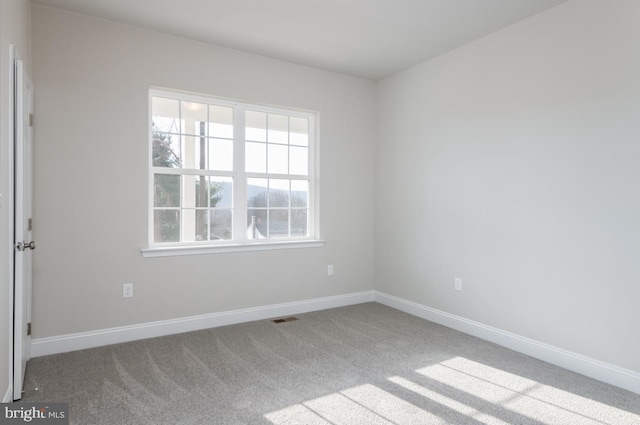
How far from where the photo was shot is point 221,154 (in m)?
4.02

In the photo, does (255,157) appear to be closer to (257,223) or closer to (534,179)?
Answer: (257,223)

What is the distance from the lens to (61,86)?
10.5ft

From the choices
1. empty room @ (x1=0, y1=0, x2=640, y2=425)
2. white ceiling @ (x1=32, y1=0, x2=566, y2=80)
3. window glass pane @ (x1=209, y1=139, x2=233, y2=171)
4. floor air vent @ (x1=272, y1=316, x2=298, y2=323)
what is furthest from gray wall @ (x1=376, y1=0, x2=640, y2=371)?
window glass pane @ (x1=209, y1=139, x2=233, y2=171)

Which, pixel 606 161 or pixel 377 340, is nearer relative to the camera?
pixel 606 161

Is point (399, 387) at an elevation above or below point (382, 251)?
below

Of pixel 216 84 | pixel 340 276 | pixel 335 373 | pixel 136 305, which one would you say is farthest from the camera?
pixel 340 276

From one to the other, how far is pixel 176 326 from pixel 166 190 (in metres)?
1.30

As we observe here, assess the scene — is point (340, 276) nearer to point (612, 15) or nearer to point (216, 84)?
point (216, 84)

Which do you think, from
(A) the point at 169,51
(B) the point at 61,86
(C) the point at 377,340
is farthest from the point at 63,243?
(C) the point at 377,340

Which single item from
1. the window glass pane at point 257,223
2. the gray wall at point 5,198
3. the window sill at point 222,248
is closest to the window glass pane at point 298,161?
the window glass pane at point 257,223

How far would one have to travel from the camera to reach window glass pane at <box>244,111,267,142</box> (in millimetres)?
4188

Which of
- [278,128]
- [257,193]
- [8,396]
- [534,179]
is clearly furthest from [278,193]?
[8,396]

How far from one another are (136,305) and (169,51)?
2.37m

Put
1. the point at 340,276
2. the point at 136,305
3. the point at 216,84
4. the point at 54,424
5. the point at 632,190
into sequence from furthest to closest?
the point at 340,276 → the point at 216,84 → the point at 136,305 → the point at 632,190 → the point at 54,424
